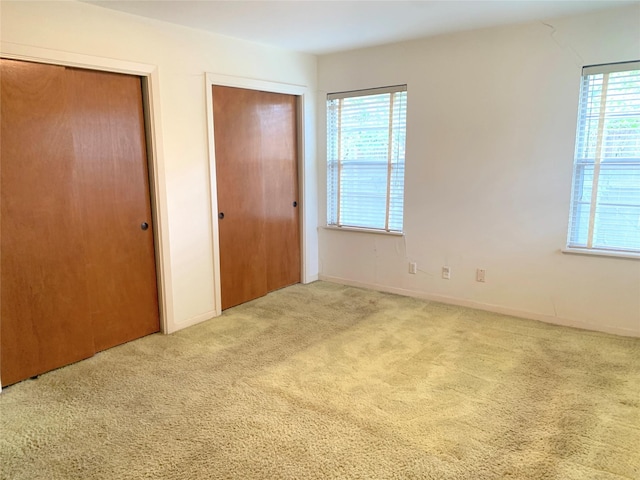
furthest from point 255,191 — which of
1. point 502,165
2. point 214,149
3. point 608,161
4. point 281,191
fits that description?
point 608,161

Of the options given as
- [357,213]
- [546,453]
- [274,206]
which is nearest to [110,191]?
[274,206]

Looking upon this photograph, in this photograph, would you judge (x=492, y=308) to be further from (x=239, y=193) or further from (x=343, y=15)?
(x=343, y=15)

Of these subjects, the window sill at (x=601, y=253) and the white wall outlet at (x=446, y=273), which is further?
the white wall outlet at (x=446, y=273)

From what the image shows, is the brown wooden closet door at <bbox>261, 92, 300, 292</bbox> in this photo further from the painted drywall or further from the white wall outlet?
the white wall outlet

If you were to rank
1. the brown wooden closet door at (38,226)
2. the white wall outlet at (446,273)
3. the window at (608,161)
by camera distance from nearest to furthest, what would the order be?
the brown wooden closet door at (38,226) < the window at (608,161) < the white wall outlet at (446,273)

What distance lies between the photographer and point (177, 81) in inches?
133

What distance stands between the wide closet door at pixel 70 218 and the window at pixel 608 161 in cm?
332

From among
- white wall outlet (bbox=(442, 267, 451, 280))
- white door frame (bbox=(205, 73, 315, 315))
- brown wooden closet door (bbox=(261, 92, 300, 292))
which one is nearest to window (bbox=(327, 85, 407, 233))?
white door frame (bbox=(205, 73, 315, 315))

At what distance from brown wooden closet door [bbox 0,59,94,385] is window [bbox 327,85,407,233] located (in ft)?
8.28

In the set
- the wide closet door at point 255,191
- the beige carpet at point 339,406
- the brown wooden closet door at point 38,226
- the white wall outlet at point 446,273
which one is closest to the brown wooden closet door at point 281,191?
the wide closet door at point 255,191

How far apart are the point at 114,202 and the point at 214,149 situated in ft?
3.15

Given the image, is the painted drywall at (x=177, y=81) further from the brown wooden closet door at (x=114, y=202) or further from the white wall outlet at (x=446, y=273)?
the white wall outlet at (x=446, y=273)

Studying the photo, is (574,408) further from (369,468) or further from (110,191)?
(110,191)

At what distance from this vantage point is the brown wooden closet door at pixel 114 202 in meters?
2.97
